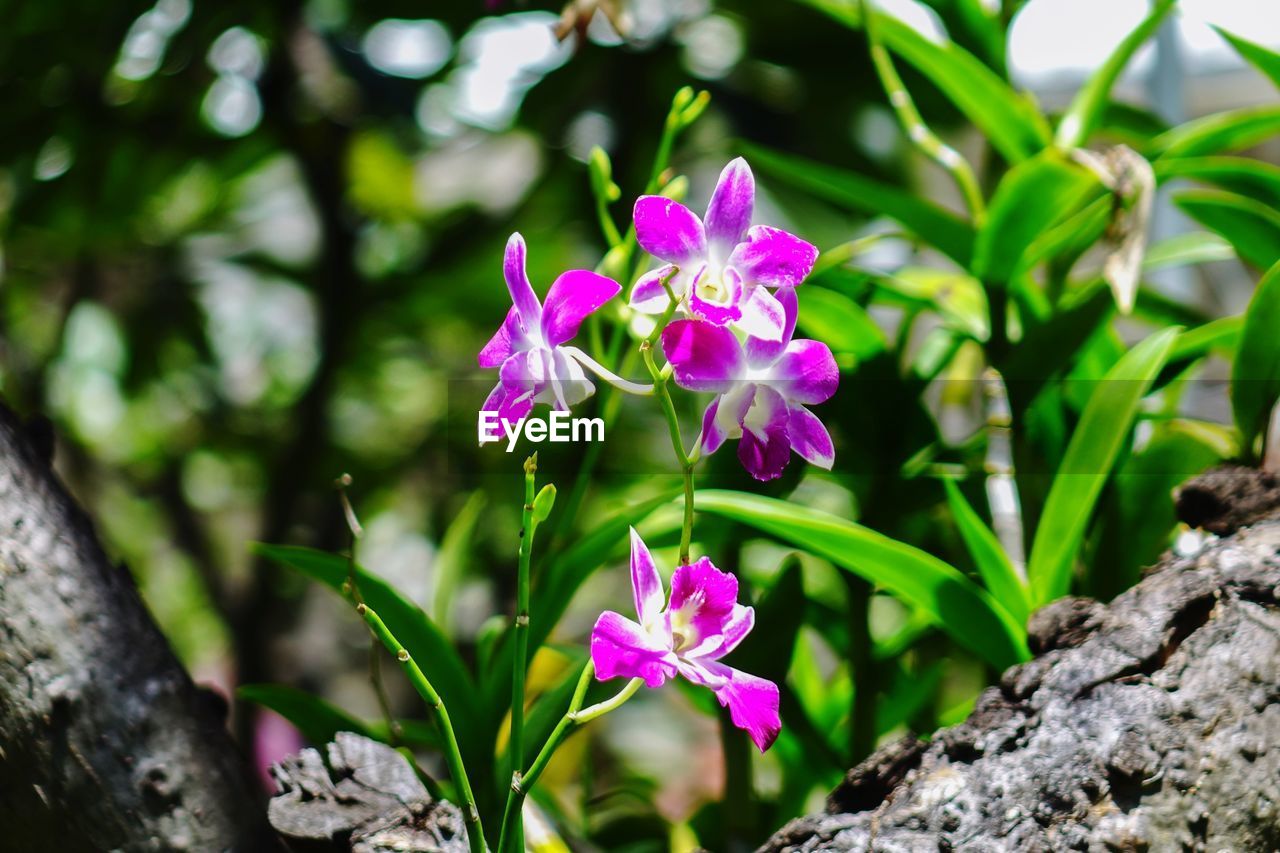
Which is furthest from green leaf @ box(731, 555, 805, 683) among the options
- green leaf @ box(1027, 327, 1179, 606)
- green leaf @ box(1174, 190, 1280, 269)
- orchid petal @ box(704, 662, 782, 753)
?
green leaf @ box(1174, 190, 1280, 269)

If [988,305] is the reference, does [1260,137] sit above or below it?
above

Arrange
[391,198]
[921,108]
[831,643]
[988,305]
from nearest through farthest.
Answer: [988,305], [831,643], [921,108], [391,198]

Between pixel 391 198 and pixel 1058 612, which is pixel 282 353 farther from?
pixel 1058 612

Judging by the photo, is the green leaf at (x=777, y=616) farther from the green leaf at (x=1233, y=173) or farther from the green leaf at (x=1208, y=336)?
the green leaf at (x=1233, y=173)

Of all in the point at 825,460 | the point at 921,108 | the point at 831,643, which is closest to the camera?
the point at 825,460

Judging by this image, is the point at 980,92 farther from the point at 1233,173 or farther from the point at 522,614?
the point at 522,614

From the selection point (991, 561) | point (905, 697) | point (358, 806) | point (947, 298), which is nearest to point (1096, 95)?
point (947, 298)

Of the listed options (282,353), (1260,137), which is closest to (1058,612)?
(1260,137)
